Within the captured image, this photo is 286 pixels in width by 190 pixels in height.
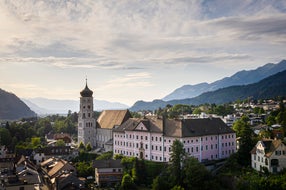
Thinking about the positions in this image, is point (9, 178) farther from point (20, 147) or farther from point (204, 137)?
point (20, 147)

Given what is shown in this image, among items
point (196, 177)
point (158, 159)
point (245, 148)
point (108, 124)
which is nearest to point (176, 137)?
point (158, 159)

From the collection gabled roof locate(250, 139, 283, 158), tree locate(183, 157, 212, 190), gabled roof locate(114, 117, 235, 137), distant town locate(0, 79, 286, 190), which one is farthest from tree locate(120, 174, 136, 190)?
gabled roof locate(250, 139, 283, 158)

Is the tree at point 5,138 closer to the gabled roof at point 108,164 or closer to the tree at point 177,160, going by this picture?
the gabled roof at point 108,164

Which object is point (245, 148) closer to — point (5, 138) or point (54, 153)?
point (54, 153)

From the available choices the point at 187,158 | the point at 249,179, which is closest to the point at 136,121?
the point at 187,158

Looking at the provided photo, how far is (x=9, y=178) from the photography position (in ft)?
176

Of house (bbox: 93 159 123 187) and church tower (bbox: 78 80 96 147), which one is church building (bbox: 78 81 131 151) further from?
house (bbox: 93 159 123 187)

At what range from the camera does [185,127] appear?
66.9 metres

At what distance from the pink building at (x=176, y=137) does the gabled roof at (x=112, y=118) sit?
1045 cm

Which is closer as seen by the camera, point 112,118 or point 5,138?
point 112,118

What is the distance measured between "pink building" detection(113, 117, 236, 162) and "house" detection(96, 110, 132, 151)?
10.3 m

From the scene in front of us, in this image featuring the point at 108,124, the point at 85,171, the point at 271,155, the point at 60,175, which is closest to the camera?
the point at 271,155

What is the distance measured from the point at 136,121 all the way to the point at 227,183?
25.7 metres

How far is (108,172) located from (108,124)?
1015 inches
